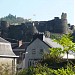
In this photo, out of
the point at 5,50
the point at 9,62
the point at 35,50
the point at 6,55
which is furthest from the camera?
the point at 35,50

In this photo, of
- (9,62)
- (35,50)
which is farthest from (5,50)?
(35,50)

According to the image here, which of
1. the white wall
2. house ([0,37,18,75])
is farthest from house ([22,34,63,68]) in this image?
the white wall

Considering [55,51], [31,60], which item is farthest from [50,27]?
[55,51]

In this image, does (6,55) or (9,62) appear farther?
(9,62)

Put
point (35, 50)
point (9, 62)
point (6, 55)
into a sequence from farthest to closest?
point (35, 50) < point (9, 62) < point (6, 55)

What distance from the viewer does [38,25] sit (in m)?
114

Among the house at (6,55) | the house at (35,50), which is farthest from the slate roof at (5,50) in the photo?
the house at (35,50)

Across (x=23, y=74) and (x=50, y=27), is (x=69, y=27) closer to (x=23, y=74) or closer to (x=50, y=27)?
(x=50, y=27)

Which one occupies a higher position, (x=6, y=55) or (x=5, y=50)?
(x=5, y=50)

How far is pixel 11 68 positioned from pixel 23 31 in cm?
7352

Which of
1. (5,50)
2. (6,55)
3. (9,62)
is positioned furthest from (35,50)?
(6,55)

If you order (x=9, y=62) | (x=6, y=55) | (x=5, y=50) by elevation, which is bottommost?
(x=9, y=62)

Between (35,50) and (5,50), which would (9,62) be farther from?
(35,50)

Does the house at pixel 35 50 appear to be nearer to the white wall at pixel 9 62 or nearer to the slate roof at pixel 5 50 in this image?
the slate roof at pixel 5 50
